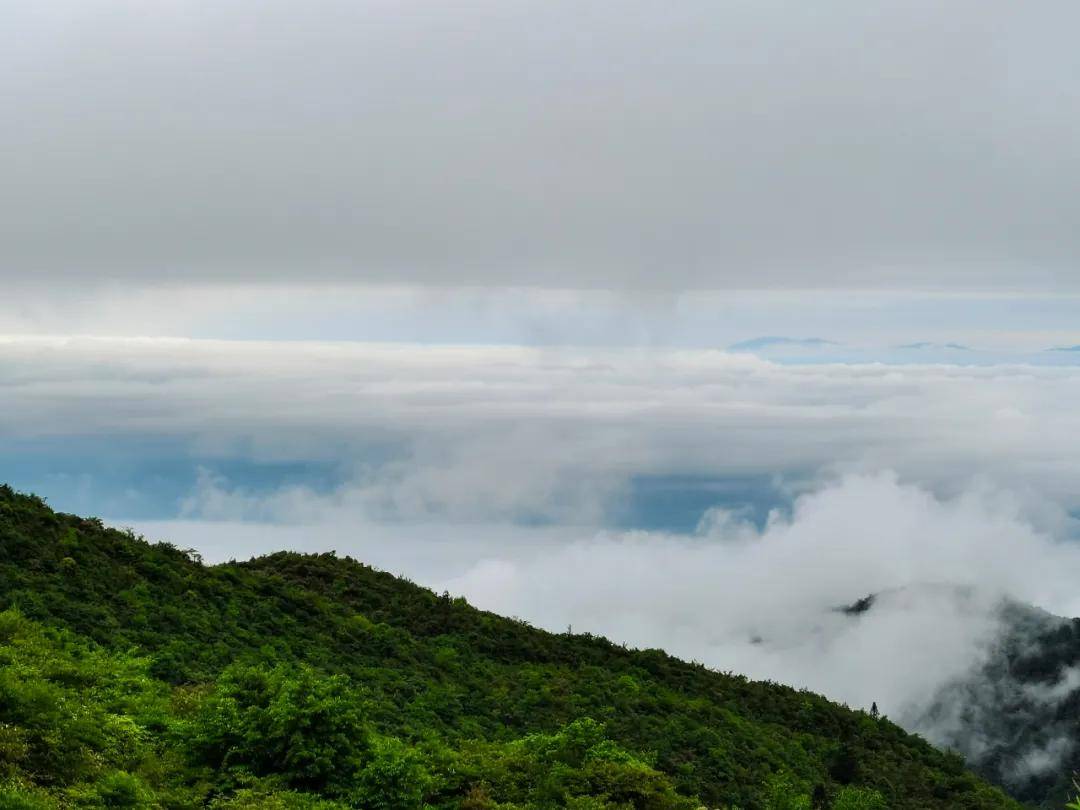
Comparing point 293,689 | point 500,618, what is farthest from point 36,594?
point 500,618

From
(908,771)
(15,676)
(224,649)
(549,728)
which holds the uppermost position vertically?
(15,676)

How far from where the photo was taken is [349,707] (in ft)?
77.6

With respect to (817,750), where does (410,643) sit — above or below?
above

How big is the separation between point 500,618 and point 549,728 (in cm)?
1517

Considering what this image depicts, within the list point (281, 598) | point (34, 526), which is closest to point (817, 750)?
point (281, 598)

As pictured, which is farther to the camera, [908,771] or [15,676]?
[908,771]

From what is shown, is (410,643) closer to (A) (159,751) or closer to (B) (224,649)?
(B) (224,649)

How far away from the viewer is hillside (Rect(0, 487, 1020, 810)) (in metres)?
21.9

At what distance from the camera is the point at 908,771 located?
45219 mm

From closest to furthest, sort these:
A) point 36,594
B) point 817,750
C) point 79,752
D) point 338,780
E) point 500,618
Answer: point 79,752 < point 338,780 < point 36,594 < point 817,750 < point 500,618

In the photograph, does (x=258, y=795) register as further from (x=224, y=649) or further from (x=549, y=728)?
(x=549, y=728)

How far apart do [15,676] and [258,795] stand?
6.18m

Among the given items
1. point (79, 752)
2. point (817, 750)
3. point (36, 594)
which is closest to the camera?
point (79, 752)

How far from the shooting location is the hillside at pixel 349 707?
21922 millimetres
